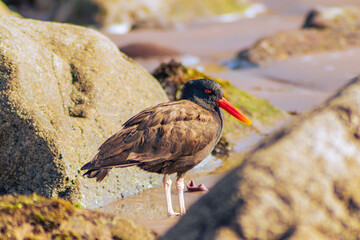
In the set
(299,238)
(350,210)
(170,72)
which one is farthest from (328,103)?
(170,72)

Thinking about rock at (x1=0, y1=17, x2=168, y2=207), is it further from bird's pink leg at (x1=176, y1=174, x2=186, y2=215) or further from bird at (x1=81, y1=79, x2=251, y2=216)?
bird's pink leg at (x1=176, y1=174, x2=186, y2=215)

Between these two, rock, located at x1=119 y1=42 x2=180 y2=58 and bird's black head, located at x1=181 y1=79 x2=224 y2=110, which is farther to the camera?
rock, located at x1=119 y1=42 x2=180 y2=58

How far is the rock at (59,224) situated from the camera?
3.10m

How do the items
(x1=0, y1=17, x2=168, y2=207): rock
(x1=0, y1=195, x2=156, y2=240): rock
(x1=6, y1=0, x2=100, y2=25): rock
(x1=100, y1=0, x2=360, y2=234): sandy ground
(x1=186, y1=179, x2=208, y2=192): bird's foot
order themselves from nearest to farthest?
(x1=0, y1=195, x2=156, y2=240): rock, (x1=0, y1=17, x2=168, y2=207): rock, (x1=100, y1=0, x2=360, y2=234): sandy ground, (x1=186, y1=179, x2=208, y2=192): bird's foot, (x1=6, y1=0, x2=100, y2=25): rock

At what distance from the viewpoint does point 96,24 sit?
1720 cm

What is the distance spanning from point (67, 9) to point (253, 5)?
950 cm

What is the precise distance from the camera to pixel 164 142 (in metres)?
4.72

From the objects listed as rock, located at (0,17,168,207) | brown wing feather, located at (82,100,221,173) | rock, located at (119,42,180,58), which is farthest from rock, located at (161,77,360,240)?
rock, located at (119,42,180,58)

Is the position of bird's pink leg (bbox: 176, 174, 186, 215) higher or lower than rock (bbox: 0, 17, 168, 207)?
lower

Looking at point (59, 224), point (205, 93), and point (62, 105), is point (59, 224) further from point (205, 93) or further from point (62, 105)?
point (205, 93)

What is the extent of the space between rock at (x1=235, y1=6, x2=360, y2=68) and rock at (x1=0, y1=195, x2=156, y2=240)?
10.2 m

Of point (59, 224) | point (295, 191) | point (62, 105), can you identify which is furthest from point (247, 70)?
point (295, 191)

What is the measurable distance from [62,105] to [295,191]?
358 centimetres

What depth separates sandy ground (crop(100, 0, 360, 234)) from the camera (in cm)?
520
